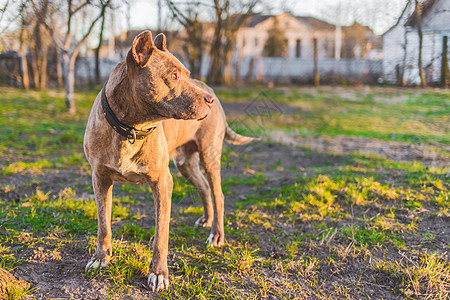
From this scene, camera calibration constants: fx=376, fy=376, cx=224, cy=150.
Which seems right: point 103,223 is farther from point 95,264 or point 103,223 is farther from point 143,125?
point 143,125

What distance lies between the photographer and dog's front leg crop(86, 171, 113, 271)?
3071 mm

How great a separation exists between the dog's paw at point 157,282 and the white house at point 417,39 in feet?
14.6

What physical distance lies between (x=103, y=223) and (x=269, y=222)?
197 centimetres

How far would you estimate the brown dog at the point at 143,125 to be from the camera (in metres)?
2.51

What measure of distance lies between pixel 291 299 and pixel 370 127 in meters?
7.39

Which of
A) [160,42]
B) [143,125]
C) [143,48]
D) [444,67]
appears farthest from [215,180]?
[444,67]

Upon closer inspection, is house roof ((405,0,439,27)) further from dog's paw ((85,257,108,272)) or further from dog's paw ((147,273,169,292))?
dog's paw ((85,257,108,272))

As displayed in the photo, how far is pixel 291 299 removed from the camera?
2883mm

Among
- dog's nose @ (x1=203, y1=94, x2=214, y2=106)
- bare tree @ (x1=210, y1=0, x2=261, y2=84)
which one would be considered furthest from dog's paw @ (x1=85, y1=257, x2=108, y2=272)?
bare tree @ (x1=210, y1=0, x2=261, y2=84)

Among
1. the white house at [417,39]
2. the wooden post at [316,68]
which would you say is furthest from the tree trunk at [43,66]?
the white house at [417,39]

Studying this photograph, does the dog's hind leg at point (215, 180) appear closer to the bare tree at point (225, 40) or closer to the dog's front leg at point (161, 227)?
the dog's front leg at point (161, 227)

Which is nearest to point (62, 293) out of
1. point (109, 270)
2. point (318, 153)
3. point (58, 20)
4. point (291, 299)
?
point (109, 270)

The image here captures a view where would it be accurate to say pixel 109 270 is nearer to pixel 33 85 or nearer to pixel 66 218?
pixel 66 218

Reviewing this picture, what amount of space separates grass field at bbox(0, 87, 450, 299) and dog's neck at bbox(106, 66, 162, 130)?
50.1 inches
